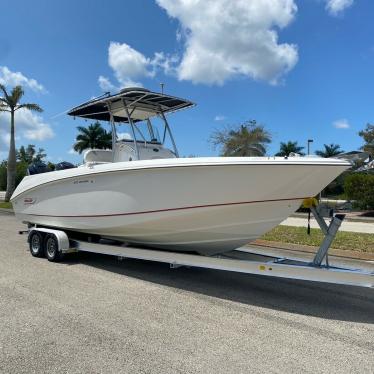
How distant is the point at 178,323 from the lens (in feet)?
14.2

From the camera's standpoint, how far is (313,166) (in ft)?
15.8

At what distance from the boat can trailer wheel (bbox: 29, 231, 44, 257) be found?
0.94 ft

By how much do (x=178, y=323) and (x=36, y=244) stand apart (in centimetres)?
447

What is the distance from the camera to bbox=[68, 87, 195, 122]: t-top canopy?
7.12m

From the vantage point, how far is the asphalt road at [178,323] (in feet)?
11.3

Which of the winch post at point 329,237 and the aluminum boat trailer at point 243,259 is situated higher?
the winch post at point 329,237

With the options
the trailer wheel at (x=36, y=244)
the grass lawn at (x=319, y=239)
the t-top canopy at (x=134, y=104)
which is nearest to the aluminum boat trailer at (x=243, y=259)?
the trailer wheel at (x=36, y=244)

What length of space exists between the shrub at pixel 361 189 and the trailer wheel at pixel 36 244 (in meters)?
16.0

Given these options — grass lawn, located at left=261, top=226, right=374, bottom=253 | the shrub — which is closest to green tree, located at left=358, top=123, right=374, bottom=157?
the shrub

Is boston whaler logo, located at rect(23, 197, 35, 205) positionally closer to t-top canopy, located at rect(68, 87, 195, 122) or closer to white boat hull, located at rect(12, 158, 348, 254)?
white boat hull, located at rect(12, 158, 348, 254)

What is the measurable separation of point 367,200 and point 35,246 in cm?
1643

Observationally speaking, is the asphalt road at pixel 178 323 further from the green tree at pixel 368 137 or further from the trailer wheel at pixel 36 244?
the green tree at pixel 368 137

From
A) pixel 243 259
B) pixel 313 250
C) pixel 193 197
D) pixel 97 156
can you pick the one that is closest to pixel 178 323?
pixel 193 197

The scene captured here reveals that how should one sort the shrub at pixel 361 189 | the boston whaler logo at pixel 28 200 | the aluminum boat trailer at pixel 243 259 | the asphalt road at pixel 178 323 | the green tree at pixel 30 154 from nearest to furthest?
the asphalt road at pixel 178 323 < the aluminum boat trailer at pixel 243 259 < the boston whaler logo at pixel 28 200 < the shrub at pixel 361 189 < the green tree at pixel 30 154
